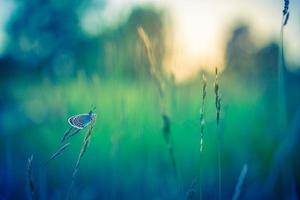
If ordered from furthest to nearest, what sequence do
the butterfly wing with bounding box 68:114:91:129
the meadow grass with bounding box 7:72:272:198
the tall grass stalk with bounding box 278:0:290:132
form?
1. the meadow grass with bounding box 7:72:272:198
2. the tall grass stalk with bounding box 278:0:290:132
3. the butterfly wing with bounding box 68:114:91:129

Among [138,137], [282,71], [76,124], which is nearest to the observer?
[76,124]

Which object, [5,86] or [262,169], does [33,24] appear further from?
[262,169]

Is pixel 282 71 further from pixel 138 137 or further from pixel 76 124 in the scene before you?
pixel 138 137

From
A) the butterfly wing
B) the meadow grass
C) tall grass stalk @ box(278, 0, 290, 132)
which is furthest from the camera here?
the meadow grass

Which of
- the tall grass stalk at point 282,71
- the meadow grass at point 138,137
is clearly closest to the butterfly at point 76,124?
the meadow grass at point 138,137

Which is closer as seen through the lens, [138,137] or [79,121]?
[79,121]

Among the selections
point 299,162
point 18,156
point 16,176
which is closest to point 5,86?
point 18,156

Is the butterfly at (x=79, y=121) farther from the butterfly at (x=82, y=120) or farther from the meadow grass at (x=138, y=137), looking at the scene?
the meadow grass at (x=138, y=137)

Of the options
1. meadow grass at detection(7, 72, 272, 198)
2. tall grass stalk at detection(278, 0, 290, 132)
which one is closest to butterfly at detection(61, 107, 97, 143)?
meadow grass at detection(7, 72, 272, 198)

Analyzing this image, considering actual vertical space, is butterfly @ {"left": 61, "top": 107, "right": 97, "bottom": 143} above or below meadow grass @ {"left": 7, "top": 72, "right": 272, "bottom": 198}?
above

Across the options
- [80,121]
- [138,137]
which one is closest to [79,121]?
[80,121]

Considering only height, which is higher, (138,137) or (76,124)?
(76,124)

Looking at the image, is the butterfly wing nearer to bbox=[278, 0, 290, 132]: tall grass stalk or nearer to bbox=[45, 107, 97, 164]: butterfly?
bbox=[45, 107, 97, 164]: butterfly
